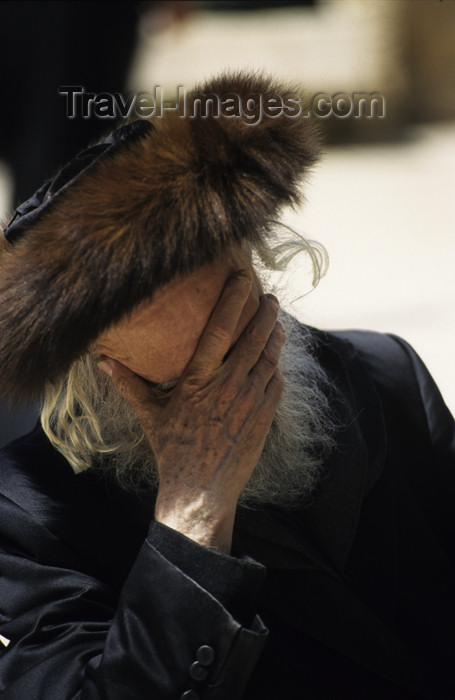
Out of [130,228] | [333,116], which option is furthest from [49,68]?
[130,228]

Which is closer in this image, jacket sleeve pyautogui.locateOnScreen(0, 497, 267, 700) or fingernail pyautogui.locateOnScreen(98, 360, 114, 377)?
jacket sleeve pyautogui.locateOnScreen(0, 497, 267, 700)

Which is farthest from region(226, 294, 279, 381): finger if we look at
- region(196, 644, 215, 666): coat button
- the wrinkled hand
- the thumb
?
region(196, 644, 215, 666): coat button

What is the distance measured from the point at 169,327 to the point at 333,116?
7240mm

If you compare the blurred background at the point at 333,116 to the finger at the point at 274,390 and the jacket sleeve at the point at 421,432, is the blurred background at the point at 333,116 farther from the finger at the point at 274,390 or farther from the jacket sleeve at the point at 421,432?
the finger at the point at 274,390

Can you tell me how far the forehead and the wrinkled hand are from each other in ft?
0.08

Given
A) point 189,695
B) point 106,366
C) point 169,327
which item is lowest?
point 189,695

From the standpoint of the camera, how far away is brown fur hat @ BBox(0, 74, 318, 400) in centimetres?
173

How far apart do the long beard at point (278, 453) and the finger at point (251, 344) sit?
0.24 m

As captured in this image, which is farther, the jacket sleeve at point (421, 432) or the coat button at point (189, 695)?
the jacket sleeve at point (421, 432)

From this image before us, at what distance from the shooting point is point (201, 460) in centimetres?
199

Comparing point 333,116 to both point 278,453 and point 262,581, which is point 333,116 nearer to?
point 278,453

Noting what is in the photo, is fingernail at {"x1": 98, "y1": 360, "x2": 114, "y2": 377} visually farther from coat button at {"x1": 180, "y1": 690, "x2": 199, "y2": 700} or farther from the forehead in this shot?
coat button at {"x1": 180, "y1": 690, "x2": 199, "y2": 700}

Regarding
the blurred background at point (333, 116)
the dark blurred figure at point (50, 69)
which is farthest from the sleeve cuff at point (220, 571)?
the dark blurred figure at point (50, 69)

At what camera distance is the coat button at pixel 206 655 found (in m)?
1.80
